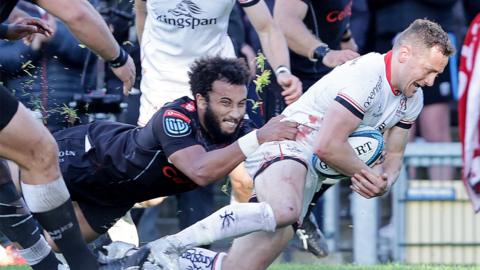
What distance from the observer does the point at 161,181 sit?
27.9 feet

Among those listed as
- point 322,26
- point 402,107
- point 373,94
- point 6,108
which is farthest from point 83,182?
point 322,26

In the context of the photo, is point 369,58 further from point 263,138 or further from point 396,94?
point 263,138

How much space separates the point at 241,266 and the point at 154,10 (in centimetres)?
219

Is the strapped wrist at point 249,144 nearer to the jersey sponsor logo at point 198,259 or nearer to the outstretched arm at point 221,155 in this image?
the outstretched arm at point 221,155

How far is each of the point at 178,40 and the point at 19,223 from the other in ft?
7.19

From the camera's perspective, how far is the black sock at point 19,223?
799 centimetres

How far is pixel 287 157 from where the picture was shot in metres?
8.38

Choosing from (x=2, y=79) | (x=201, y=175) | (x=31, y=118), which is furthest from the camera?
(x=2, y=79)

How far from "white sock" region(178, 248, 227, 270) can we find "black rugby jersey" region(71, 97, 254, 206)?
355mm

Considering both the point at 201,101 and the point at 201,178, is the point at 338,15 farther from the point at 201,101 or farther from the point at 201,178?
the point at 201,178

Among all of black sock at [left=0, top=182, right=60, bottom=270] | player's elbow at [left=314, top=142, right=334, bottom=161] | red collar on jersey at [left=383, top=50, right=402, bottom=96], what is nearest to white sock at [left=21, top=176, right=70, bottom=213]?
black sock at [left=0, top=182, right=60, bottom=270]

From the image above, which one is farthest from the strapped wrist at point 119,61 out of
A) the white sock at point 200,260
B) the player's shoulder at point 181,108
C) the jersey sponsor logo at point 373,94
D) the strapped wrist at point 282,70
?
the strapped wrist at point 282,70

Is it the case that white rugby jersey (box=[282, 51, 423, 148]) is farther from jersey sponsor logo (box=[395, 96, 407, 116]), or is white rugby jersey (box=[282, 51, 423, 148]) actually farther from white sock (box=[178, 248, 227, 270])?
white sock (box=[178, 248, 227, 270])

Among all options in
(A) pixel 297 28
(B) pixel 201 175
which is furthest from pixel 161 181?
(A) pixel 297 28
